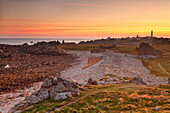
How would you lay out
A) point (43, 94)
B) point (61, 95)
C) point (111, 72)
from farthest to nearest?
point (111, 72) → point (43, 94) → point (61, 95)

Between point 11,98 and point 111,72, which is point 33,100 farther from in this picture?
point 111,72

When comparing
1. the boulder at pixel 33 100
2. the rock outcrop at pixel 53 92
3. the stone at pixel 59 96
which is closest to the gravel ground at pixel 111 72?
the rock outcrop at pixel 53 92

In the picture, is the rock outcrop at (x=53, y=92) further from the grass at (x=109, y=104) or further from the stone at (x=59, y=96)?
the grass at (x=109, y=104)

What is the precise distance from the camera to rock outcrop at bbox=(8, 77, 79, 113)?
17.5 m

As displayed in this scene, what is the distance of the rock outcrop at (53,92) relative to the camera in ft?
57.5

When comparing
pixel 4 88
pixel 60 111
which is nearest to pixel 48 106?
pixel 60 111

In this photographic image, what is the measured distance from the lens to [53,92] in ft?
61.4

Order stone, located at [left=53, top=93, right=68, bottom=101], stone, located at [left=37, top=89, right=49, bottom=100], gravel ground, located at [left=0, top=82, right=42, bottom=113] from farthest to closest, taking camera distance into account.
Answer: gravel ground, located at [left=0, top=82, right=42, bottom=113], stone, located at [left=37, top=89, right=49, bottom=100], stone, located at [left=53, top=93, right=68, bottom=101]

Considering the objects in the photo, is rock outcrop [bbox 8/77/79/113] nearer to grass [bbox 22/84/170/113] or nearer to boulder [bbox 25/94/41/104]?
boulder [bbox 25/94/41/104]


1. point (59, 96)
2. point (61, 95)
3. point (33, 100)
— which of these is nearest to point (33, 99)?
point (33, 100)

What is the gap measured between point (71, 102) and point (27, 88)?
1583cm

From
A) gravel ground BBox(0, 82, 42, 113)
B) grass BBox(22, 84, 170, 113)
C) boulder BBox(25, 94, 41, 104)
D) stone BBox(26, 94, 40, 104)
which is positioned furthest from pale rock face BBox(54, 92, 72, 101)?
gravel ground BBox(0, 82, 42, 113)

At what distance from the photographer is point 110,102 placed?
1659cm

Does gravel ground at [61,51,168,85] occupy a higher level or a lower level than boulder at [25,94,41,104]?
lower
